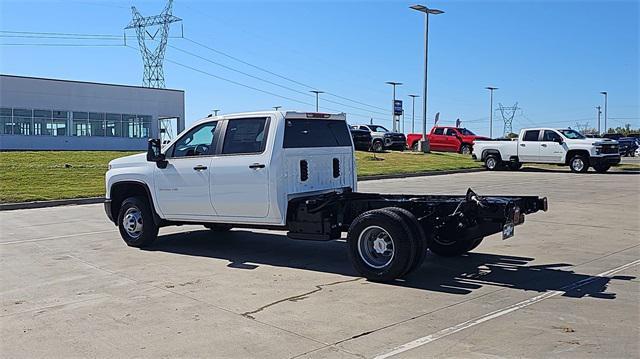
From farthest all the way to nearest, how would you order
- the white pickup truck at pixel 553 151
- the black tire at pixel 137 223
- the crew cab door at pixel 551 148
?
the crew cab door at pixel 551 148
the white pickup truck at pixel 553 151
the black tire at pixel 137 223

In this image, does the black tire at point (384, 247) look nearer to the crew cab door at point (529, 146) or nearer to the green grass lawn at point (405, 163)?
the green grass lawn at point (405, 163)

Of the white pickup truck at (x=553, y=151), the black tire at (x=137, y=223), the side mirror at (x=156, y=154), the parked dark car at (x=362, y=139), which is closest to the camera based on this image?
the side mirror at (x=156, y=154)

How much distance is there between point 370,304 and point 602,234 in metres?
6.23

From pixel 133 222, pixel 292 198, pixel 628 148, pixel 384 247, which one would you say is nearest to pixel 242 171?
pixel 292 198

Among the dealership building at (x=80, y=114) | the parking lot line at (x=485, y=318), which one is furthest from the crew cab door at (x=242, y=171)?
the dealership building at (x=80, y=114)

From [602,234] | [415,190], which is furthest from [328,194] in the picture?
[415,190]

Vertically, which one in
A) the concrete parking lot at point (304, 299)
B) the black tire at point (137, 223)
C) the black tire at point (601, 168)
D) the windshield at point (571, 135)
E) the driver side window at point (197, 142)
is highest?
the windshield at point (571, 135)

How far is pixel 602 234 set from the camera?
11.1 meters

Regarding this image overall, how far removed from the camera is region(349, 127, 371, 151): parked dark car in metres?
39.2

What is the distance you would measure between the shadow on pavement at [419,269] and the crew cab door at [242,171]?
2.48ft

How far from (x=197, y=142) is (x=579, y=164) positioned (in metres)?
23.5

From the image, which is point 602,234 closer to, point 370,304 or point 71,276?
point 370,304

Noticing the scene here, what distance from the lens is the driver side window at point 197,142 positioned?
9352mm

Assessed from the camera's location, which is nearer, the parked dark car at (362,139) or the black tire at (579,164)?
the black tire at (579,164)
